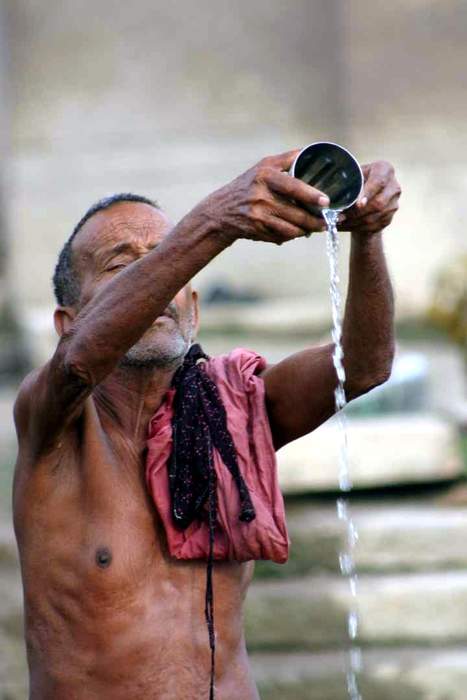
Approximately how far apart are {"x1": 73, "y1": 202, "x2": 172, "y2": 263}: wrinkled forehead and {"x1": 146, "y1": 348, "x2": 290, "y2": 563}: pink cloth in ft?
1.16

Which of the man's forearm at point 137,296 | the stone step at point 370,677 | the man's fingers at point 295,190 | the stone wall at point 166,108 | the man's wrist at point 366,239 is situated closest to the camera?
the man's fingers at point 295,190

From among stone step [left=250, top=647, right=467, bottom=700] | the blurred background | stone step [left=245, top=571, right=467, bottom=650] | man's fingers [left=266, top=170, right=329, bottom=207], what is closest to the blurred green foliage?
the blurred background

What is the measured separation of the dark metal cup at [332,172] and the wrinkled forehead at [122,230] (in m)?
0.54

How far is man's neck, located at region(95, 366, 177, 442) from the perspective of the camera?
352 cm

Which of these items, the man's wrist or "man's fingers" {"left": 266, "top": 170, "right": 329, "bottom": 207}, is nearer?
"man's fingers" {"left": 266, "top": 170, "right": 329, "bottom": 207}

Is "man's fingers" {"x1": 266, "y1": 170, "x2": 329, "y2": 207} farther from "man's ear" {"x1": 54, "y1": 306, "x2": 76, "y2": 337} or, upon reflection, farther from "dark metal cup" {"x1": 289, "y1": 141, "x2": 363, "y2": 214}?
"man's ear" {"x1": 54, "y1": 306, "x2": 76, "y2": 337}

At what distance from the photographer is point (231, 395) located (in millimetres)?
3523

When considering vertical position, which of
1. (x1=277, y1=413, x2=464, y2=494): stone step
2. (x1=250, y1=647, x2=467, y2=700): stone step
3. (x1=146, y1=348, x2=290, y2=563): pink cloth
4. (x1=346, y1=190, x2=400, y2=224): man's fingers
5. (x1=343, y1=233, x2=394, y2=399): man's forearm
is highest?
(x1=346, y1=190, x2=400, y2=224): man's fingers

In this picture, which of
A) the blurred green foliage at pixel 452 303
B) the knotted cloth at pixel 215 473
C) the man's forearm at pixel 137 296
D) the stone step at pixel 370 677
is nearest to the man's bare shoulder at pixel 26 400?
the man's forearm at pixel 137 296

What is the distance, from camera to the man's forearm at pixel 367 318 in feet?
→ 10.9

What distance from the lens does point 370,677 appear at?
18.6 ft

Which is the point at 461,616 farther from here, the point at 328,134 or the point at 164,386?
the point at 328,134

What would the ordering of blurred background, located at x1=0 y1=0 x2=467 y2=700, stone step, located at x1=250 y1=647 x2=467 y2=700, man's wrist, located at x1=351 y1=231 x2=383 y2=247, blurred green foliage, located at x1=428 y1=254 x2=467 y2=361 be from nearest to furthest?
man's wrist, located at x1=351 y1=231 x2=383 y2=247
stone step, located at x1=250 y1=647 x2=467 y2=700
blurred green foliage, located at x1=428 y1=254 x2=467 y2=361
blurred background, located at x1=0 y1=0 x2=467 y2=700

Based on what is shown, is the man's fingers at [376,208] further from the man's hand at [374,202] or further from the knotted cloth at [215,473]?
the knotted cloth at [215,473]
